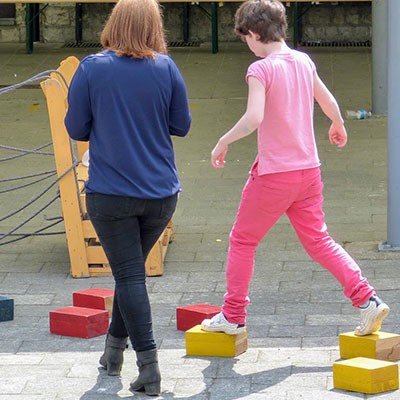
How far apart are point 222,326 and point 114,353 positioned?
0.53m

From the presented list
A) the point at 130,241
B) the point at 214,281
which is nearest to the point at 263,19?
the point at 130,241

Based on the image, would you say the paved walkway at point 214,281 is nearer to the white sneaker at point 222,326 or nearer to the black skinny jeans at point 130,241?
the white sneaker at point 222,326

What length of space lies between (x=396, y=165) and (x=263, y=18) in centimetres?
251

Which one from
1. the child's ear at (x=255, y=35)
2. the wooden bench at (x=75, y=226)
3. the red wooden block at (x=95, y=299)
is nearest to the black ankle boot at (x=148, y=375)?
the red wooden block at (x=95, y=299)

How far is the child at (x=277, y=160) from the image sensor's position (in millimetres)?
4828

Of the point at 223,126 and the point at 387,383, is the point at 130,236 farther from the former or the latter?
the point at 223,126

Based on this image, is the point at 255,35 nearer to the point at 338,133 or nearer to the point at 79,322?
the point at 338,133

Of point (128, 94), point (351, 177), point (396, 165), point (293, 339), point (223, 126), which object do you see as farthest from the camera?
point (223, 126)

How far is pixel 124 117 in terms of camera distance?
450 centimetres

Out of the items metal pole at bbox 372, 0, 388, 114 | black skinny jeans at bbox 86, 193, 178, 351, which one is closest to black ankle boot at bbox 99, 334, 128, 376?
black skinny jeans at bbox 86, 193, 178, 351

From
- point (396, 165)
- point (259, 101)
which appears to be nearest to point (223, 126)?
point (396, 165)

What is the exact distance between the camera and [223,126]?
37.4ft

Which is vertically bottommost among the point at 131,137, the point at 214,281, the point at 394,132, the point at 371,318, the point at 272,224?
the point at 214,281

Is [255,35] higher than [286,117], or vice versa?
[255,35]
